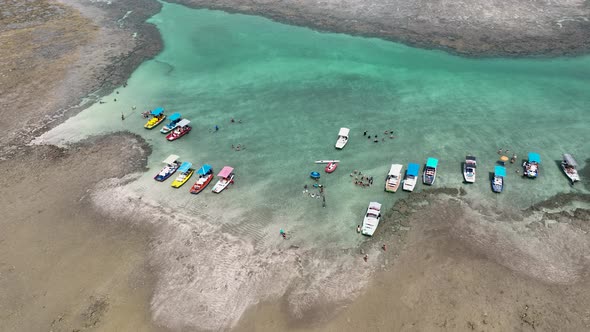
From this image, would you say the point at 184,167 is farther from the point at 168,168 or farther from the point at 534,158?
the point at 534,158

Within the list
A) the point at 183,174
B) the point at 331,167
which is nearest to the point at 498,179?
the point at 331,167

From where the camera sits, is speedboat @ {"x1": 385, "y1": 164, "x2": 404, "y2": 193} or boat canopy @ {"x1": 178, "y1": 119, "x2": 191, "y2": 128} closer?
speedboat @ {"x1": 385, "y1": 164, "x2": 404, "y2": 193}

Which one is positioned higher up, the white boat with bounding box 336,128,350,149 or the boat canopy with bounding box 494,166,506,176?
the boat canopy with bounding box 494,166,506,176

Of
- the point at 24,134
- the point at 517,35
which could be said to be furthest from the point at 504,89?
the point at 24,134

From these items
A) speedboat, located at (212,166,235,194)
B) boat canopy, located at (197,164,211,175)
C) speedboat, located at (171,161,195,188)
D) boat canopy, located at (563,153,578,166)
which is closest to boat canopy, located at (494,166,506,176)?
boat canopy, located at (563,153,578,166)

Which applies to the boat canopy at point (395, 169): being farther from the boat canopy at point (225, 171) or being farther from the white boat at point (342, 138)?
the boat canopy at point (225, 171)

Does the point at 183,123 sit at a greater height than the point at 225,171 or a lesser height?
lesser

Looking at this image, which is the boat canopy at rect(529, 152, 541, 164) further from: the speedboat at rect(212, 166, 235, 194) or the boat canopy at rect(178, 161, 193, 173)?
the boat canopy at rect(178, 161, 193, 173)
